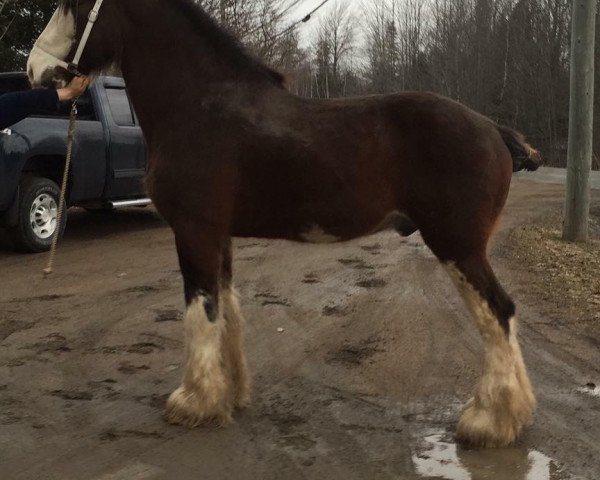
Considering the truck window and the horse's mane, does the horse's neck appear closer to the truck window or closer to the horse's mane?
the horse's mane

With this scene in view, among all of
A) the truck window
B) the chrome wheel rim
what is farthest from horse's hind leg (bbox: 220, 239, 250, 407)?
the truck window

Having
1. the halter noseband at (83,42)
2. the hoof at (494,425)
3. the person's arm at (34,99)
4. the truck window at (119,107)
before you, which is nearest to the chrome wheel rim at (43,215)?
the truck window at (119,107)

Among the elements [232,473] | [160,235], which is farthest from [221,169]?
[160,235]

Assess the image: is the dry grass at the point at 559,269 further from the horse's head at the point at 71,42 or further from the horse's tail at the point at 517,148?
the horse's head at the point at 71,42

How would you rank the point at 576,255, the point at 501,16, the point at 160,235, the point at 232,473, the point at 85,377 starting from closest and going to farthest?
the point at 232,473 → the point at 85,377 → the point at 576,255 → the point at 160,235 → the point at 501,16

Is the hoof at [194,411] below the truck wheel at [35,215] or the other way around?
below

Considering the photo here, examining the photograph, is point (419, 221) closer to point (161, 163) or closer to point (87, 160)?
point (161, 163)

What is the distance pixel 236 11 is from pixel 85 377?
1697 centimetres

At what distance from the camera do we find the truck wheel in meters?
7.86

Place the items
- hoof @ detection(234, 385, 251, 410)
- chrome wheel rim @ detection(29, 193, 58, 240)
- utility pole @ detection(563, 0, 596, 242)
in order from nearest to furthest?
1. hoof @ detection(234, 385, 251, 410)
2. chrome wheel rim @ detection(29, 193, 58, 240)
3. utility pole @ detection(563, 0, 596, 242)

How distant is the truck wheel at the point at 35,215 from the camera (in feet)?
25.8

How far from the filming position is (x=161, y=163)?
3377 mm

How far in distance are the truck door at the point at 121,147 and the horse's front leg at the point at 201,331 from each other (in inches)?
232

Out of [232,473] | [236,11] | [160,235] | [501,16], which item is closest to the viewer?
[232,473]
